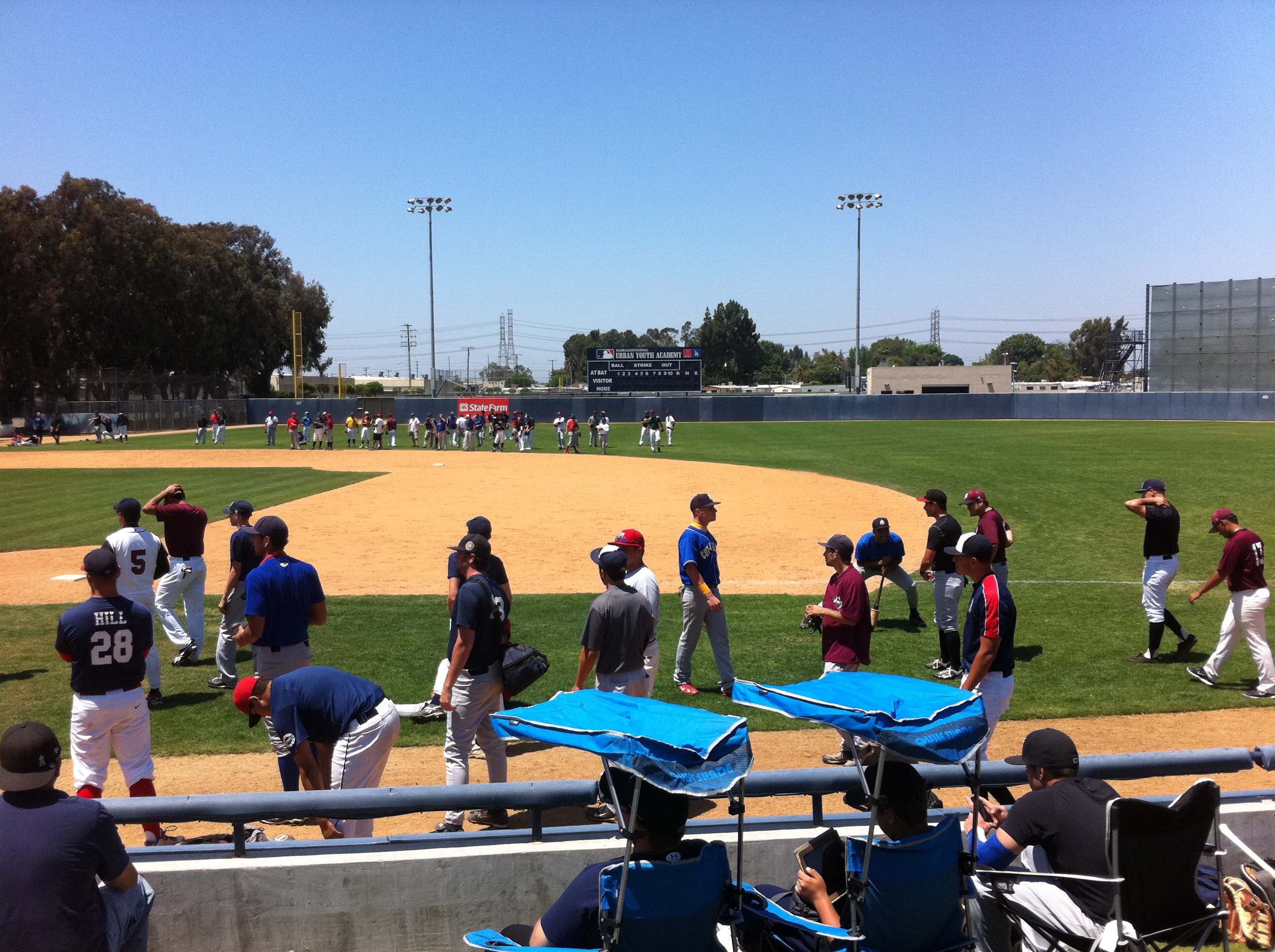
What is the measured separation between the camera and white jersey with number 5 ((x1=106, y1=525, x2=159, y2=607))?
9.76m

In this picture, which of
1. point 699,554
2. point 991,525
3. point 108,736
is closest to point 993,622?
point 699,554

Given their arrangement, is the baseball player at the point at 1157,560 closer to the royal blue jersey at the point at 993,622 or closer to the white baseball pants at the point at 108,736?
the royal blue jersey at the point at 993,622

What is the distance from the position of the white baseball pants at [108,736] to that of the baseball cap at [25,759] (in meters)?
3.04

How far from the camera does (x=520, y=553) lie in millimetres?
19234

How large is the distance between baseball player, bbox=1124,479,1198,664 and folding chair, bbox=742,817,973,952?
870cm

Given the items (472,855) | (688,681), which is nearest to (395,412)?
(688,681)

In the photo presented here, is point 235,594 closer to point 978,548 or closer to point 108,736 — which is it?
point 108,736

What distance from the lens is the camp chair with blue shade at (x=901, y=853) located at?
12.6 feet

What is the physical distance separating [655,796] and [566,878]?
144cm

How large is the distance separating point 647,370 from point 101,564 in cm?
6002

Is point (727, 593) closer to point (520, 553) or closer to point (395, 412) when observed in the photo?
point (520, 553)

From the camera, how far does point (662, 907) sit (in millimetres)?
3596

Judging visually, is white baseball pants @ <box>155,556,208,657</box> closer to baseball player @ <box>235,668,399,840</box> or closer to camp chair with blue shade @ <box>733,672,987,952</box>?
baseball player @ <box>235,668,399,840</box>

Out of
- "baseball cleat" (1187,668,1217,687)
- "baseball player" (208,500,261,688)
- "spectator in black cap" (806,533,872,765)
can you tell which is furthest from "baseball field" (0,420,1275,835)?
"spectator in black cap" (806,533,872,765)
